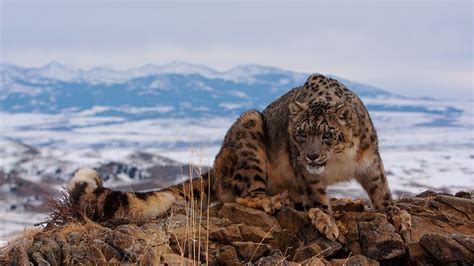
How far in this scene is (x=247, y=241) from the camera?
29.8 ft

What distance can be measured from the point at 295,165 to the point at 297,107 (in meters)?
0.74

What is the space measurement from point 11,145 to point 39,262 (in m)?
173

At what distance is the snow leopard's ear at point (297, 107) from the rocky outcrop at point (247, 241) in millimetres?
1200

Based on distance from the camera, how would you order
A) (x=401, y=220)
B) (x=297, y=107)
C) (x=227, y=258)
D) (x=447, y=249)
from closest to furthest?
1. (x=227, y=258)
2. (x=447, y=249)
3. (x=401, y=220)
4. (x=297, y=107)

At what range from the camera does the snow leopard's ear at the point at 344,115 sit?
9.43 m

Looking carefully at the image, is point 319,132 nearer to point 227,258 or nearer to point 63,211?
point 227,258

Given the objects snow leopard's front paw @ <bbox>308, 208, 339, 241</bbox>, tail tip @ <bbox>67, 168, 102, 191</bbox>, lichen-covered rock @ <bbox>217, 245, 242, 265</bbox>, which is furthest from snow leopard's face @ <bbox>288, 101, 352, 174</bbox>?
tail tip @ <bbox>67, 168, 102, 191</bbox>

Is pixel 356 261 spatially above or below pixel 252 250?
below

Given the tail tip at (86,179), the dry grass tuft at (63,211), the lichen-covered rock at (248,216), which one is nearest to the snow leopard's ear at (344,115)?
the lichen-covered rock at (248,216)

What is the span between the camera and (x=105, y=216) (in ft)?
31.4

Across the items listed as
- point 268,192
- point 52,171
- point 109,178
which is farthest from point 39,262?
point 52,171

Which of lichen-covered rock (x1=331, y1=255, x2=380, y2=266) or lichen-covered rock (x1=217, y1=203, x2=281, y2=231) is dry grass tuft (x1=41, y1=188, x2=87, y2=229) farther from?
lichen-covered rock (x1=331, y1=255, x2=380, y2=266)

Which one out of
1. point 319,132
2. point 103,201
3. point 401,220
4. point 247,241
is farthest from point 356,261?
point 103,201

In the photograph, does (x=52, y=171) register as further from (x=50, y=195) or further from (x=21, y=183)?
(x=50, y=195)
